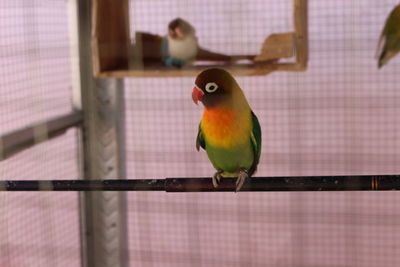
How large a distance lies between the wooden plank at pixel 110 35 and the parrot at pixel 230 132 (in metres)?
0.32

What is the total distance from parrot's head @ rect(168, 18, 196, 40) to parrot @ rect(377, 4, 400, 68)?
379mm

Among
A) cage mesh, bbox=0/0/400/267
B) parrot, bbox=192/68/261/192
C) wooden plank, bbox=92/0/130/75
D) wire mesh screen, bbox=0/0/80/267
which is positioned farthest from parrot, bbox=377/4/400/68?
wire mesh screen, bbox=0/0/80/267

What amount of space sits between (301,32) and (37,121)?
0.47m

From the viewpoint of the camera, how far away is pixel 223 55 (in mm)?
999

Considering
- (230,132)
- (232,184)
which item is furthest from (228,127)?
(232,184)

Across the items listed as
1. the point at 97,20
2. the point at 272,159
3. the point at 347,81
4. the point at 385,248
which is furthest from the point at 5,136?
the point at 385,248

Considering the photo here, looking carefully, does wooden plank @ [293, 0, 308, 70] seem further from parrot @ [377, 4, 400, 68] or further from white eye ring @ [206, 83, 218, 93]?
white eye ring @ [206, 83, 218, 93]

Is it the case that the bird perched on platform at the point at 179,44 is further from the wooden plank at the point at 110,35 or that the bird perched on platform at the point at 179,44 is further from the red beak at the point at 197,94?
the red beak at the point at 197,94

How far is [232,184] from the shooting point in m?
0.51

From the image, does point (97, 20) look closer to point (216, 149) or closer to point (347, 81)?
point (216, 149)

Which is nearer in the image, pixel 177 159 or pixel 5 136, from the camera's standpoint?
pixel 5 136

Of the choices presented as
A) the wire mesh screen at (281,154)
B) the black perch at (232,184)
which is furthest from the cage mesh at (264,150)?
the black perch at (232,184)

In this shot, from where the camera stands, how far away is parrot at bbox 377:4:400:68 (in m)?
0.86

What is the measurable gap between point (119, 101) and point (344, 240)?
0.58 m
